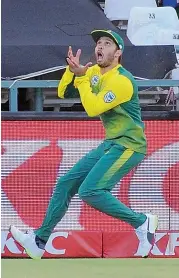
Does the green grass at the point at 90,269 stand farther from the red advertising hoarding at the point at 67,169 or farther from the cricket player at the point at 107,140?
the red advertising hoarding at the point at 67,169

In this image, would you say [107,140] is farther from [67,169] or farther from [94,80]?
[67,169]

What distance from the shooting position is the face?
6.22 metres

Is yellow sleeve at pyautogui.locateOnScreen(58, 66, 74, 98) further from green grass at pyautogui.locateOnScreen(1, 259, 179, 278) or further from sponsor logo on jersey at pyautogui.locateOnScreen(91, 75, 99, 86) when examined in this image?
green grass at pyautogui.locateOnScreen(1, 259, 179, 278)

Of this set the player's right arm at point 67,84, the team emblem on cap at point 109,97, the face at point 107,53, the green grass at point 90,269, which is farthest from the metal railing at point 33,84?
the team emblem on cap at point 109,97

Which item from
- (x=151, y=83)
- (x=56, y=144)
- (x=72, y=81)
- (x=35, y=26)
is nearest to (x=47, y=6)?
(x=35, y=26)

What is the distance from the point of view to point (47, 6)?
10328mm

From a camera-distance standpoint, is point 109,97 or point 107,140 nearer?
point 109,97

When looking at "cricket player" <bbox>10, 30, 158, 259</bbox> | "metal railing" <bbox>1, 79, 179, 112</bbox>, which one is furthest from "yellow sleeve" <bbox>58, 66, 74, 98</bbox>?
A: "metal railing" <bbox>1, 79, 179, 112</bbox>

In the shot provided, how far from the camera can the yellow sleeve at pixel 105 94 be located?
604cm

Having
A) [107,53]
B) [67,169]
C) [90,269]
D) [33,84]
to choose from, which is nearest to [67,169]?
[67,169]

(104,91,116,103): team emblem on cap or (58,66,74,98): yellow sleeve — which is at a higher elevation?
(58,66,74,98): yellow sleeve

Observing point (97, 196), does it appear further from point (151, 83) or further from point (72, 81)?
point (151, 83)

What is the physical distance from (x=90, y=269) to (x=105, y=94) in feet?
4.33

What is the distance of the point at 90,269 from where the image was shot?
253 inches
